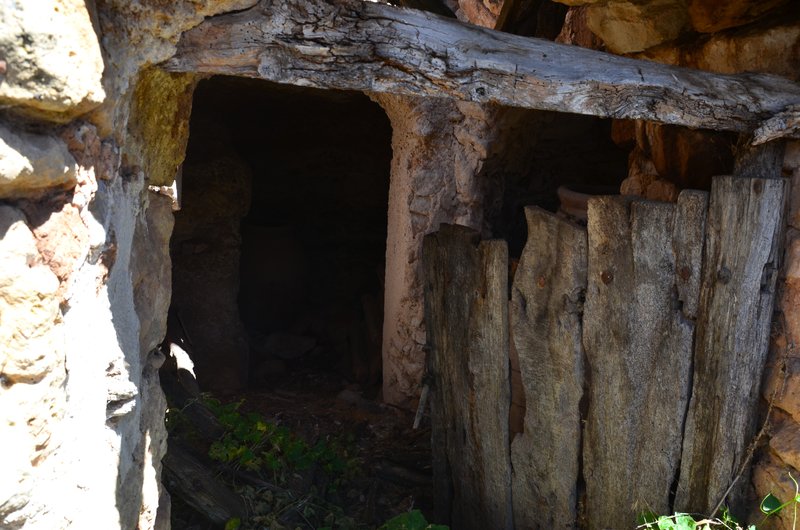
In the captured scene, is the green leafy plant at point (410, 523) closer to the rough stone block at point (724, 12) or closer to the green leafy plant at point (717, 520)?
the green leafy plant at point (717, 520)

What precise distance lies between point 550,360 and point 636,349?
1.01 ft

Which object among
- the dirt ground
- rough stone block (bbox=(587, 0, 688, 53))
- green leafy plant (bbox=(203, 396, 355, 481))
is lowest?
the dirt ground

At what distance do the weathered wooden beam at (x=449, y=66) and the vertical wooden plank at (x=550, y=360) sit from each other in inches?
22.4

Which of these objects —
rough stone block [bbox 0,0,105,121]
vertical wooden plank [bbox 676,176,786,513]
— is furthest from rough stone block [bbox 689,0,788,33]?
rough stone block [bbox 0,0,105,121]

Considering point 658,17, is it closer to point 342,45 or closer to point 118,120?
point 342,45

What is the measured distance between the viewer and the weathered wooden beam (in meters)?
1.77

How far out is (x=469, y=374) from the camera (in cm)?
298

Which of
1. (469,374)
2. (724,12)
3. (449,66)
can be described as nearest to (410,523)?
(469,374)

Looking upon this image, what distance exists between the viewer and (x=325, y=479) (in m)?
3.45

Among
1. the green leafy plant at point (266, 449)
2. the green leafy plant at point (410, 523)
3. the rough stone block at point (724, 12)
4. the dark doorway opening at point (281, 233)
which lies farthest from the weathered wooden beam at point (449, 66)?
the dark doorway opening at point (281, 233)

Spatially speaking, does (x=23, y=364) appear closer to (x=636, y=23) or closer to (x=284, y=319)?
(x=636, y=23)

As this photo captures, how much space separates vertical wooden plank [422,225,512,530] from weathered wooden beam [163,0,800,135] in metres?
0.80

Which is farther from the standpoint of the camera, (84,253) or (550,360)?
(550,360)

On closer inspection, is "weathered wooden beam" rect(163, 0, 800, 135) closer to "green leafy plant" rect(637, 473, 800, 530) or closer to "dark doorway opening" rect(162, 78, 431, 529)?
"green leafy plant" rect(637, 473, 800, 530)
